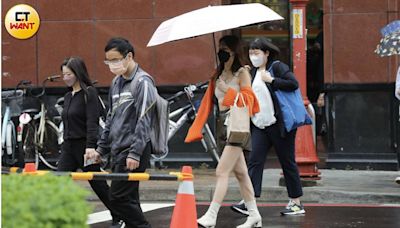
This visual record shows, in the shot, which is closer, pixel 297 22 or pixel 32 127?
pixel 297 22

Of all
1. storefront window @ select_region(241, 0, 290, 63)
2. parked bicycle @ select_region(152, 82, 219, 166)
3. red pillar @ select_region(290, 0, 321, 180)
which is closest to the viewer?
red pillar @ select_region(290, 0, 321, 180)

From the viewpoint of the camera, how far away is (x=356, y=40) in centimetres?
1401

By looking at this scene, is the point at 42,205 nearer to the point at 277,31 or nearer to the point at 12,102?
the point at 12,102

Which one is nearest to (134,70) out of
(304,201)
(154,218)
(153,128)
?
(153,128)

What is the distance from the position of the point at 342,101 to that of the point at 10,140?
5384 mm

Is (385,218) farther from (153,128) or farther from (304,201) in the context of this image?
(153,128)

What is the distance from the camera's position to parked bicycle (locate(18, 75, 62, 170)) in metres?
14.1

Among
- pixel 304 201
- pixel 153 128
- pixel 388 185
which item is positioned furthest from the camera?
pixel 388 185

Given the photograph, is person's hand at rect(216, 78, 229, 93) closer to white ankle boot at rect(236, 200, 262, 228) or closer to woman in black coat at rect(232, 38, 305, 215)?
Answer: woman in black coat at rect(232, 38, 305, 215)

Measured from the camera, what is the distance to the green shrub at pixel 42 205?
12.4 feet

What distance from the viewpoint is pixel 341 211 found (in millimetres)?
10273

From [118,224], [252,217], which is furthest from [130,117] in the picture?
[252,217]

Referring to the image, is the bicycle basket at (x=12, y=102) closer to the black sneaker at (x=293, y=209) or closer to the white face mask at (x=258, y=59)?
the white face mask at (x=258, y=59)

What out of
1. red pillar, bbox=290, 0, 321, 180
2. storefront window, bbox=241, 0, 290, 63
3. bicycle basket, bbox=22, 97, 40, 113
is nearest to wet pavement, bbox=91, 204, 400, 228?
red pillar, bbox=290, 0, 321, 180
